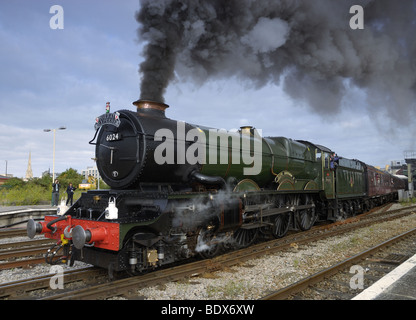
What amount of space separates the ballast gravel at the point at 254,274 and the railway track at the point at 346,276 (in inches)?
13.5

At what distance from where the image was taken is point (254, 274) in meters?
5.74

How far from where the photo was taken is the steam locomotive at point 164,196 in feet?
16.7

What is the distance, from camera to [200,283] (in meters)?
5.15

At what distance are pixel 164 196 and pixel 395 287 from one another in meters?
4.02

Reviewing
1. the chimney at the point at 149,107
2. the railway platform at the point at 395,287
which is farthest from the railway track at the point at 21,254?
the railway platform at the point at 395,287

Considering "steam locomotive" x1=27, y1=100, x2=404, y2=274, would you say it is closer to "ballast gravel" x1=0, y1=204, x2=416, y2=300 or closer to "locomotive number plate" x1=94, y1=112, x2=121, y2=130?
"locomotive number plate" x1=94, y1=112, x2=121, y2=130

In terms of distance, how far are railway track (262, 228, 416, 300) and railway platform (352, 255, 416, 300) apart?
24 cm

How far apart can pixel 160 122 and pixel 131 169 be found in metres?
1.08

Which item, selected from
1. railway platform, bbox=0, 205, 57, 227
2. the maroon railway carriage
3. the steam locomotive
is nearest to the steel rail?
the steam locomotive

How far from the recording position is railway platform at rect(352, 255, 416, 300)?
436 cm

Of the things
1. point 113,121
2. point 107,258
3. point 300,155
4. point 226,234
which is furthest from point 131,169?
point 300,155

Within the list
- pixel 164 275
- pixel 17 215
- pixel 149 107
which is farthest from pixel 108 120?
pixel 17 215
